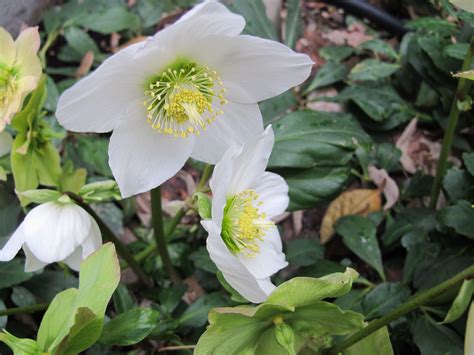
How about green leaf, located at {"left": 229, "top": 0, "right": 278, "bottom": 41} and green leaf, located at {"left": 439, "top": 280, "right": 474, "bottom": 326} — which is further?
green leaf, located at {"left": 229, "top": 0, "right": 278, "bottom": 41}

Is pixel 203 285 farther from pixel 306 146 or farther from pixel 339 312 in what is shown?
pixel 339 312

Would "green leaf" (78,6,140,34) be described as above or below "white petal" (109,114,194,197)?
below

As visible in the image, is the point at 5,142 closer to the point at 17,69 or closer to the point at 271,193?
the point at 17,69

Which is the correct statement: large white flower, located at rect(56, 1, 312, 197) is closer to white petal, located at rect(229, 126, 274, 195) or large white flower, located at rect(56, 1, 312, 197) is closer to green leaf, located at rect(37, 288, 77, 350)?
white petal, located at rect(229, 126, 274, 195)

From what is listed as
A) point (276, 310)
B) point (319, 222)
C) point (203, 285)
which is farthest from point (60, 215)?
point (319, 222)

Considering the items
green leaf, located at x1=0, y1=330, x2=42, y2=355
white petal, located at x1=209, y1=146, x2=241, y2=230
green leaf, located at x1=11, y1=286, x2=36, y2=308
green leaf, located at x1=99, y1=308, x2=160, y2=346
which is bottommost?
green leaf, located at x1=11, y1=286, x2=36, y2=308

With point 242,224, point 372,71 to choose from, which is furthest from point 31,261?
point 372,71

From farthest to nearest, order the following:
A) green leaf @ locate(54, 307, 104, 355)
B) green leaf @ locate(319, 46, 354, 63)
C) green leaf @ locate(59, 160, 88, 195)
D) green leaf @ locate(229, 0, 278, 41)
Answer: green leaf @ locate(319, 46, 354, 63)
green leaf @ locate(229, 0, 278, 41)
green leaf @ locate(59, 160, 88, 195)
green leaf @ locate(54, 307, 104, 355)

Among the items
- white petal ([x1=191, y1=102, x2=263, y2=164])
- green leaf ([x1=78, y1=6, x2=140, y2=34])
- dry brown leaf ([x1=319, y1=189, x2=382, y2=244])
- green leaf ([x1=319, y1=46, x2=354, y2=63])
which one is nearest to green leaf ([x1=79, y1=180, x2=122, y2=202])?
white petal ([x1=191, y1=102, x2=263, y2=164])
